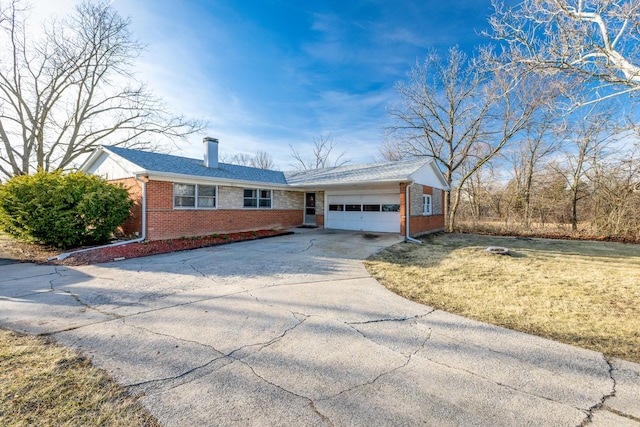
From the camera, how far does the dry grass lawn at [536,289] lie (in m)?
3.68

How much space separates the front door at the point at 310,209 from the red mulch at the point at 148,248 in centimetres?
490

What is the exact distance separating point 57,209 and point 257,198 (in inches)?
299

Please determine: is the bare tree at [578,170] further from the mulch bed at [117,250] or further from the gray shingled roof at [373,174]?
the mulch bed at [117,250]

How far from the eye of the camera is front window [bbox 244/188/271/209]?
45.6 feet

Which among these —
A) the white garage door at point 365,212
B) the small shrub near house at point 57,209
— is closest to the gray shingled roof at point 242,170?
the white garage door at point 365,212

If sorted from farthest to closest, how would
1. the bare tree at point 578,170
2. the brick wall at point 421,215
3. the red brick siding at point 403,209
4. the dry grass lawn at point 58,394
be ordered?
the bare tree at point 578,170 < the brick wall at point 421,215 < the red brick siding at point 403,209 < the dry grass lawn at point 58,394

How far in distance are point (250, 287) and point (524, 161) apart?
74.9 feet

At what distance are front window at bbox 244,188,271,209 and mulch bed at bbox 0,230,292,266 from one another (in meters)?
2.67

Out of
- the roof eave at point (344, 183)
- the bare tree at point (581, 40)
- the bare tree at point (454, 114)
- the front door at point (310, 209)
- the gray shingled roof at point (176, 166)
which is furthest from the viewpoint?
the front door at point (310, 209)

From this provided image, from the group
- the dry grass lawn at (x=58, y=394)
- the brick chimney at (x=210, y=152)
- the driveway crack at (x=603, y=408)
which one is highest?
the brick chimney at (x=210, y=152)

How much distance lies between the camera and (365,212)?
1426cm

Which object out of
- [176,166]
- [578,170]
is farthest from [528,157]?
[176,166]

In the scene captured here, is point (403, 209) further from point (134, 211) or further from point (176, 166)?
point (134, 211)

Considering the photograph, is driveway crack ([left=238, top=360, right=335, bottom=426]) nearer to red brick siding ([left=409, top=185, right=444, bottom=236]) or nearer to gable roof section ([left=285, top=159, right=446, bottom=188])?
gable roof section ([left=285, top=159, right=446, bottom=188])
